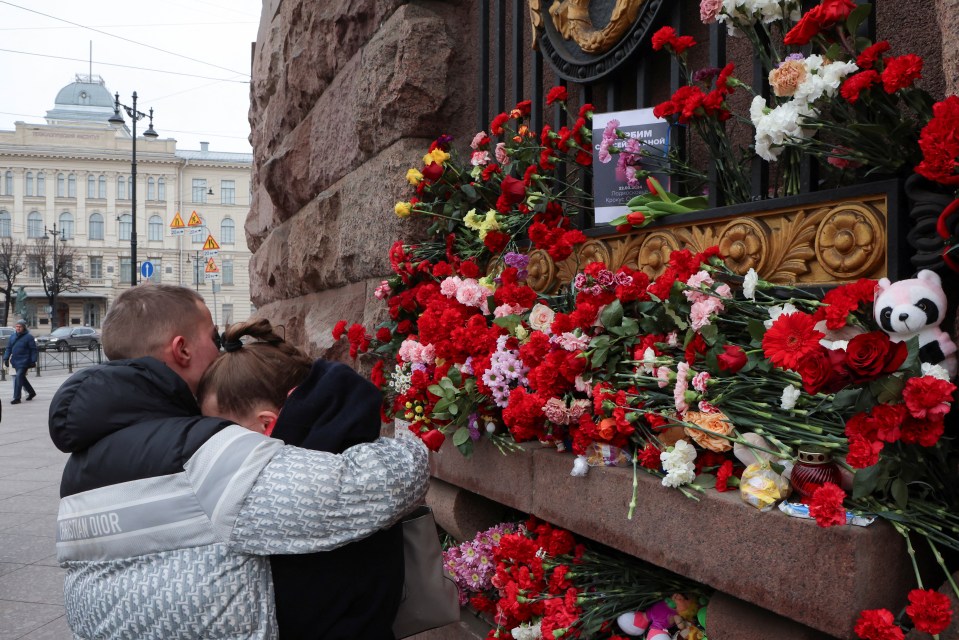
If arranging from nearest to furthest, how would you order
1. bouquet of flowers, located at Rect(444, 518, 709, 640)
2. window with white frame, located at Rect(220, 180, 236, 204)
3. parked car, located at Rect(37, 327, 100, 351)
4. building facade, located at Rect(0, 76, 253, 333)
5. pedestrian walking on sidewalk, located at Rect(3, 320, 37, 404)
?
1. bouquet of flowers, located at Rect(444, 518, 709, 640)
2. pedestrian walking on sidewalk, located at Rect(3, 320, 37, 404)
3. parked car, located at Rect(37, 327, 100, 351)
4. building facade, located at Rect(0, 76, 253, 333)
5. window with white frame, located at Rect(220, 180, 236, 204)

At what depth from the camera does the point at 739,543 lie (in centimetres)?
145

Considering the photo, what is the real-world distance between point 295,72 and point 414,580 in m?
3.50

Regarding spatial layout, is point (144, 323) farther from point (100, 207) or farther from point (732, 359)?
point (100, 207)

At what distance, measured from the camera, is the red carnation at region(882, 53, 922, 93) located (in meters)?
1.31

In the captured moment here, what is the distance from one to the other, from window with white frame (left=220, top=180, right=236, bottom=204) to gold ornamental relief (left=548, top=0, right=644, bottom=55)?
58.6 metres

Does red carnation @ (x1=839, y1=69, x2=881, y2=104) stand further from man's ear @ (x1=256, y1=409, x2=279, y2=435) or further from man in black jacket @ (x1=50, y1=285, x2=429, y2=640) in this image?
man's ear @ (x1=256, y1=409, x2=279, y2=435)

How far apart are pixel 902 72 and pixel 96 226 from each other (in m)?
62.4

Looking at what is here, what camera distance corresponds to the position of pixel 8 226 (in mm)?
55844

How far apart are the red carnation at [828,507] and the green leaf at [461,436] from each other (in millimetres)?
1155

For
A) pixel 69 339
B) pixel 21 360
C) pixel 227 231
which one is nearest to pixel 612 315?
pixel 21 360

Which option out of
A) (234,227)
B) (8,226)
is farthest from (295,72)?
(8,226)

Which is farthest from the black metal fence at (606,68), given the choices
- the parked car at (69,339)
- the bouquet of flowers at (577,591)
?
the parked car at (69,339)

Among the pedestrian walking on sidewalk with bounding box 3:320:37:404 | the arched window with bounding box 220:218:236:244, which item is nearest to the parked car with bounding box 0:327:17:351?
the pedestrian walking on sidewalk with bounding box 3:320:37:404

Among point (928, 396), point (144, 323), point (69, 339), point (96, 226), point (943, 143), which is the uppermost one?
point (96, 226)
